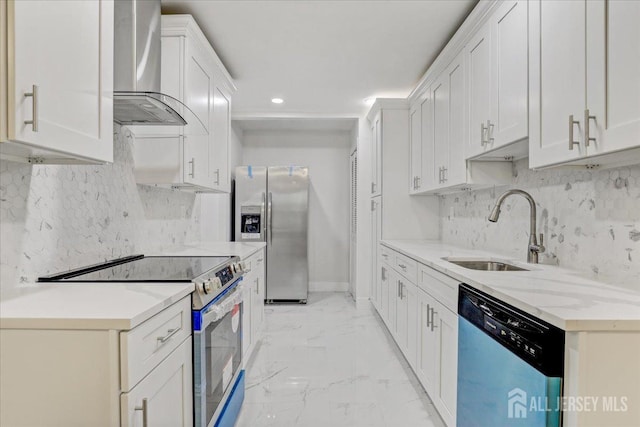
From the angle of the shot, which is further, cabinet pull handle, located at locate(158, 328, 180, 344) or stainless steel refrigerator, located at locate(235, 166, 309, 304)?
stainless steel refrigerator, located at locate(235, 166, 309, 304)

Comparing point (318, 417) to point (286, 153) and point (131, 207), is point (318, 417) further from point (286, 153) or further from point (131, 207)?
point (286, 153)

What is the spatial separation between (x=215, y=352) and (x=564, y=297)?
4.76 feet

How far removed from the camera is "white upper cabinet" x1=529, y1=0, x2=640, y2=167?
1.12m

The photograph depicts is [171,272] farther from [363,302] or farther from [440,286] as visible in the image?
[363,302]

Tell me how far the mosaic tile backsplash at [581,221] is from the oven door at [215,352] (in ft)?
5.53

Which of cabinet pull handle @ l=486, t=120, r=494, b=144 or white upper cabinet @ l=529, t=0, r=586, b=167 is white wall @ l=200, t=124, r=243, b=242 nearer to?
cabinet pull handle @ l=486, t=120, r=494, b=144

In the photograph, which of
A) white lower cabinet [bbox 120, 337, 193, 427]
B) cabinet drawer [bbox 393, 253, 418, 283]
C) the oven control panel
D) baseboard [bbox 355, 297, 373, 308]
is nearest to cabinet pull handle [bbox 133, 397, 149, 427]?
white lower cabinet [bbox 120, 337, 193, 427]

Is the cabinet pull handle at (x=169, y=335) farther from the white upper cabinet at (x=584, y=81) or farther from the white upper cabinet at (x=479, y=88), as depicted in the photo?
the white upper cabinet at (x=479, y=88)

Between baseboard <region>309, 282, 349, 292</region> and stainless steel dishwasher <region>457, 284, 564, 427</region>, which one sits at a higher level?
stainless steel dishwasher <region>457, 284, 564, 427</region>

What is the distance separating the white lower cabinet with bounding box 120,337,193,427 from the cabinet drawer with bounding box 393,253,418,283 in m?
1.57

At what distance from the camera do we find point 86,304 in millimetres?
1089

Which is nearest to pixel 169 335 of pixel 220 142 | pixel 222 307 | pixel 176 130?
pixel 222 307

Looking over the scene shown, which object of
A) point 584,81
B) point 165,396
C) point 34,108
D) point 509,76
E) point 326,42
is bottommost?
point 165,396

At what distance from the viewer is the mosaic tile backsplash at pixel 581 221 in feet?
4.74
